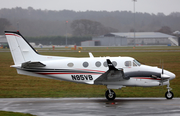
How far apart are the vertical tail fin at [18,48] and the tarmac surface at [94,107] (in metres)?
2.64

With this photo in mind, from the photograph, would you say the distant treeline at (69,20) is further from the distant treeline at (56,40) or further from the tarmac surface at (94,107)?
the tarmac surface at (94,107)

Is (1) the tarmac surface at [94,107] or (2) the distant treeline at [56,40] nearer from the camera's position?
(1) the tarmac surface at [94,107]

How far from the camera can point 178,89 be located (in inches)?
834

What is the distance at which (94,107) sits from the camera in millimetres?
14367

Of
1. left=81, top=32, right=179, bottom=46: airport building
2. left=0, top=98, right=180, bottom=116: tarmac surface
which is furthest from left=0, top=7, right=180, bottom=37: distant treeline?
left=0, top=98, right=180, bottom=116: tarmac surface

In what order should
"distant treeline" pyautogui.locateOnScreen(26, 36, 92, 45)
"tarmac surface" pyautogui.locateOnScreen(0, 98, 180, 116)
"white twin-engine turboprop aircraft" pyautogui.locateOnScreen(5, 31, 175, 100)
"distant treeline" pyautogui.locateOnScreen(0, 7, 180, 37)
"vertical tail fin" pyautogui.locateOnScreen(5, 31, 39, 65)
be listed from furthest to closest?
"distant treeline" pyautogui.locateOnScreen(26, 36, 92, 45)
"distant treeline" pyautogui.locateOnScreen(0, 7, 180, 37)
"vertical tail fin" pyautogui.locateOnScreen(5, 31, 39, 65)
"white twin-engine turboprop aircraft" pyautogui.locateOnScreen(5, 31, 175, 100)
"tarmac surface" pyautogui.locateOnScreen(0, 98, 180, 116)

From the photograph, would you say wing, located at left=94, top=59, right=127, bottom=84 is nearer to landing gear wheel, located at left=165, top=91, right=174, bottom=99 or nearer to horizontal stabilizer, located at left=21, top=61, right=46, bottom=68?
landing gear wheel, located at left=165, top=91, right=174, bottom=99

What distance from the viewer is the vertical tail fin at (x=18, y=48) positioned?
17.1 meters

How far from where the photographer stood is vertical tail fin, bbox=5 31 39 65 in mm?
17109

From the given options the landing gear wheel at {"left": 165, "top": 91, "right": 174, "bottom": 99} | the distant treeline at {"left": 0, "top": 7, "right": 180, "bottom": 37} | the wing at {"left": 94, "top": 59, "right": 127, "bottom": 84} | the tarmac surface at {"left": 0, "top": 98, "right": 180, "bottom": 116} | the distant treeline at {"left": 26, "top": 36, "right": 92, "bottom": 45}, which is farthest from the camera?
the distant treeline at {"left": 26, "top": 36, "right": 92, "bottom": 45}

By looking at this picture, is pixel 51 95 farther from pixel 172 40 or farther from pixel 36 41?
pixel 172 40

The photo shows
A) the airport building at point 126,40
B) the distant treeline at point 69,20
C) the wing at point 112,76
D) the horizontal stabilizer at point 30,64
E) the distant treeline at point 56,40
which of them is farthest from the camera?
the airport building at point 126,40

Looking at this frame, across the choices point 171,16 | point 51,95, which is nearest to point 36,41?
point 171,16

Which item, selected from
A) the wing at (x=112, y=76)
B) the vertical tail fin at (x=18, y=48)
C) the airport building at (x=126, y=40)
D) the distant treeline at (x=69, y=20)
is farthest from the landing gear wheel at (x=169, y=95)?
the airport building at (x=126, y=40)
